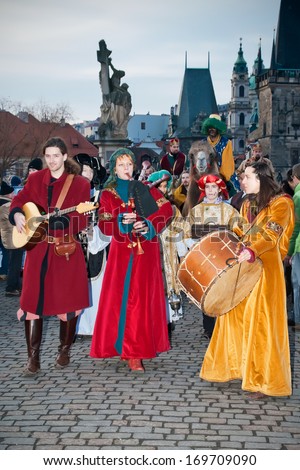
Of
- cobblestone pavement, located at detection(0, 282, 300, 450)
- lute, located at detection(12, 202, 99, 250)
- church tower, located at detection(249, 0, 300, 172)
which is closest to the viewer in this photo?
cobblestone pavement, located at detection(0, 282, 300, 450)

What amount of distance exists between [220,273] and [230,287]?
0.17m

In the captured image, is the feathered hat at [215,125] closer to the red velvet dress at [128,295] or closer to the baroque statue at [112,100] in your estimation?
Result: the red velvet dress at [128,295]

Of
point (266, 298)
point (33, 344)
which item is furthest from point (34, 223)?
point (266, 298)

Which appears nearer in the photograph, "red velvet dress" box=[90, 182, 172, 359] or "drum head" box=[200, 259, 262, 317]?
"drum head" box=[200, 259, 262, 317]

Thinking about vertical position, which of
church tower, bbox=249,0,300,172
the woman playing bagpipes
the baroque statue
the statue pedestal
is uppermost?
church tower, bbox=249,0,300,172

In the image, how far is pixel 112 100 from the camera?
20.9m

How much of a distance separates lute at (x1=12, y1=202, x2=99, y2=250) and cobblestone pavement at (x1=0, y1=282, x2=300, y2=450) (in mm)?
1319

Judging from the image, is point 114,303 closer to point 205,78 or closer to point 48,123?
point 48,123

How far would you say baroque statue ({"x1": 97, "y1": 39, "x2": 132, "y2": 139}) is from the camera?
20641 mm

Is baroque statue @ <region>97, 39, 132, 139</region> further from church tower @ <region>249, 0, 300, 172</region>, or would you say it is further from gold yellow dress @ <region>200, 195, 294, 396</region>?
church tower @ <region>249, 0, 300, 172</region>

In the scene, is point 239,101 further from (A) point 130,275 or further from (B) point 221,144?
(A) point 130,275

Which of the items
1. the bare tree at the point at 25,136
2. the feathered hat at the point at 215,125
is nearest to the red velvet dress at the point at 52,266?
the feathered hat at the point at 215,125

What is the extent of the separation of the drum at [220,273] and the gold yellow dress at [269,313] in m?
0.12

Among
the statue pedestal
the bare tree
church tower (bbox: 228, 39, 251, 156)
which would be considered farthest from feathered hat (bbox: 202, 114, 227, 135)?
church tower (bbox: 228, 39, 251, 156)
